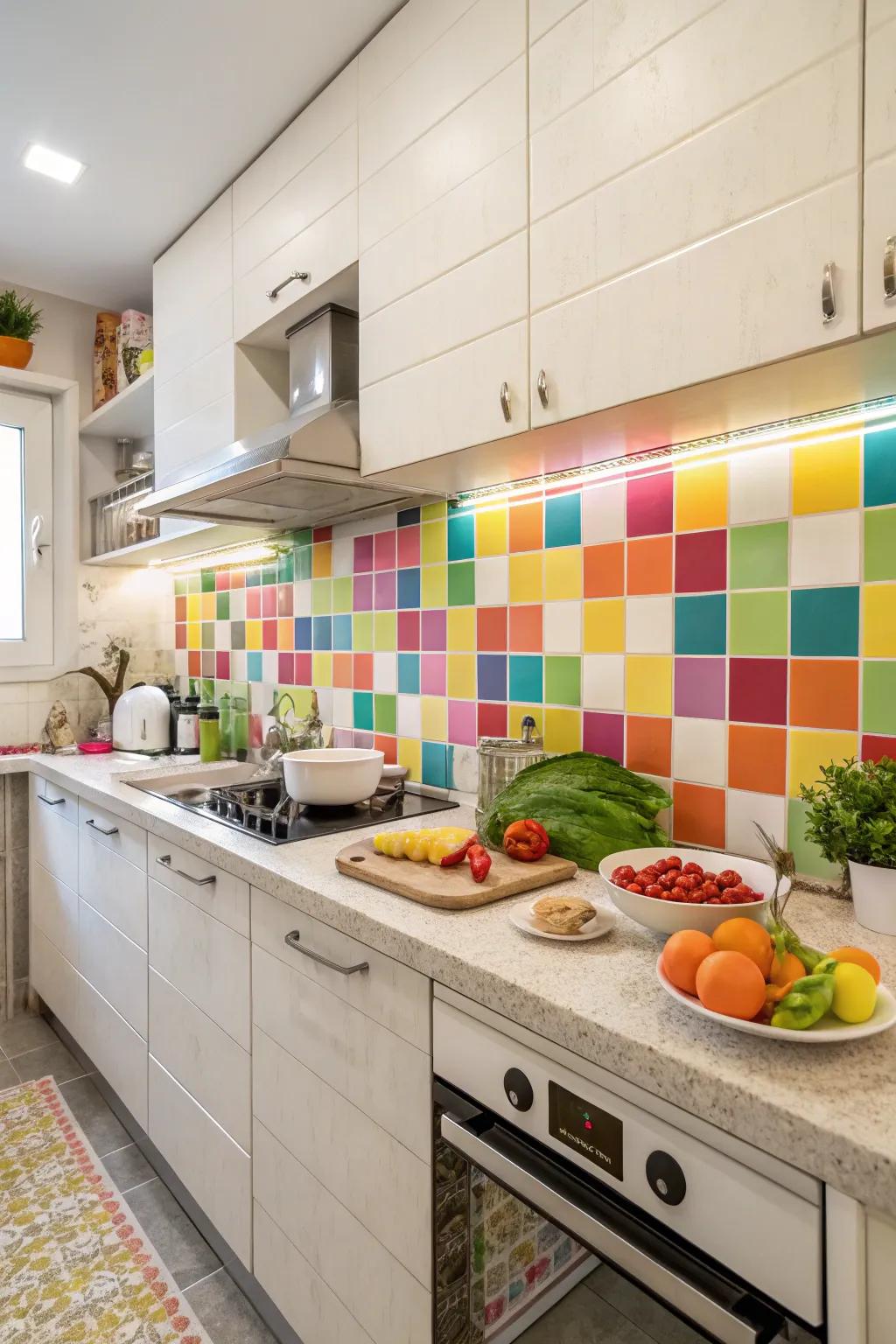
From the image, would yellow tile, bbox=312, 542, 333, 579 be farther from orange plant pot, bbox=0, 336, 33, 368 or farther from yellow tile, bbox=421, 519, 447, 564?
orange plant pot, bbox=0, 336, 33, 368

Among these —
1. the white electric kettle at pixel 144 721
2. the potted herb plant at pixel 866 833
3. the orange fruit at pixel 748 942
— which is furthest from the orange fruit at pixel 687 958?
the white electric kettle at pixel 144 721

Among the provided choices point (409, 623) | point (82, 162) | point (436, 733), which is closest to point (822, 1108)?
point (436, 733)

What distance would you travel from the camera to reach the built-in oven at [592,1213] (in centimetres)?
65

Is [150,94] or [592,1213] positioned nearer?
[592,1213]

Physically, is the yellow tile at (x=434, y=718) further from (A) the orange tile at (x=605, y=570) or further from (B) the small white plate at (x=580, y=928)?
(B) the small white plate at (x=580, y=928)

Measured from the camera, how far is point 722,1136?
2.23ft

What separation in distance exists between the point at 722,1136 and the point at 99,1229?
1708 mm

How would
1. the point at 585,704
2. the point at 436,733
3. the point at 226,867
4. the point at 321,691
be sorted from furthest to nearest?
the point at 321,691 → the point at 436,733 → the point at 585,704 → the point at 226,867

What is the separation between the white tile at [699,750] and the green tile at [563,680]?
242mm

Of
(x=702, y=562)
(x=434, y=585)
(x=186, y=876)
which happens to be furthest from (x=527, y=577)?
(x=186, y=876)

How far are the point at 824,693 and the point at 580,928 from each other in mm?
549

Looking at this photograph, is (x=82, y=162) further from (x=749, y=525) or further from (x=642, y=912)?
(x=642, y=912)

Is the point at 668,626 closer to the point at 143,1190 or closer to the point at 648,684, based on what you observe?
the point at 648,684

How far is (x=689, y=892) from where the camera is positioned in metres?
0.94
